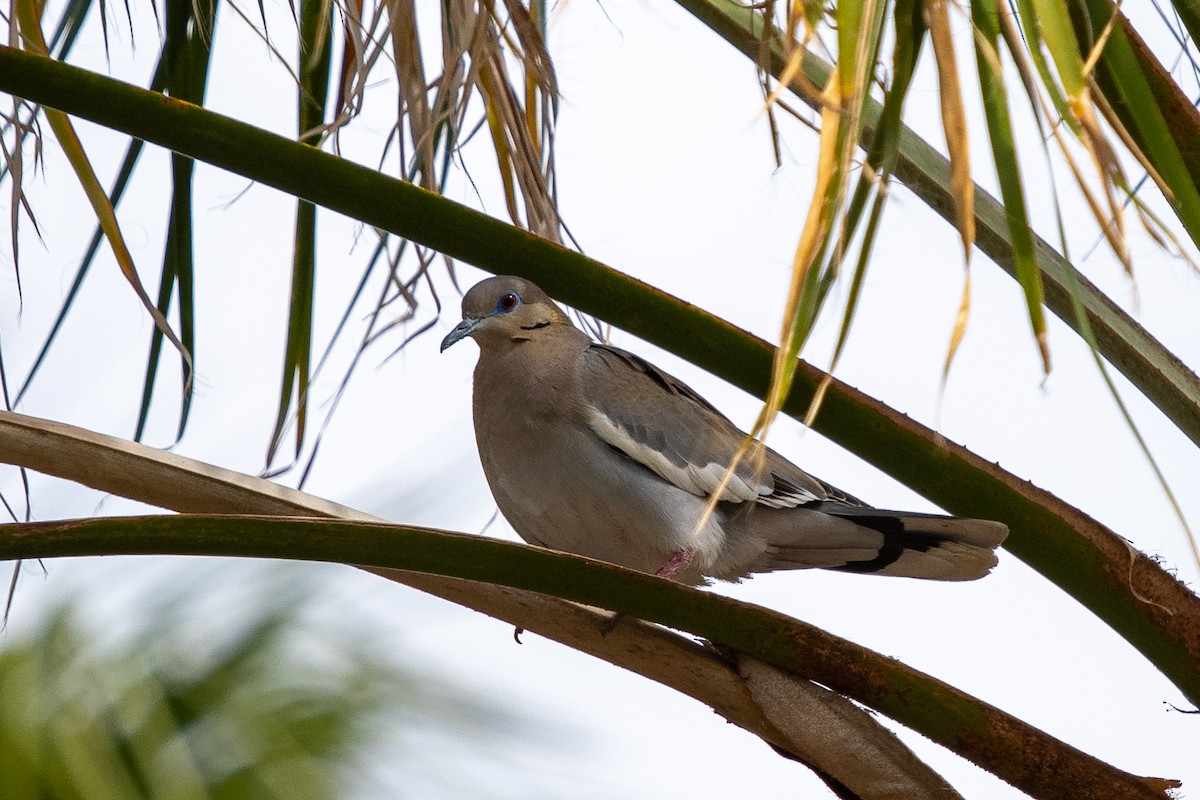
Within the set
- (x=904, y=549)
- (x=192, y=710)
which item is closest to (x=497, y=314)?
(x=904, y=549)

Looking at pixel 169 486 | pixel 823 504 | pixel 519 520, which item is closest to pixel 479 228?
pixel 169 486

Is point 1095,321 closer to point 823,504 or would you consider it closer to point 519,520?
point 823,504

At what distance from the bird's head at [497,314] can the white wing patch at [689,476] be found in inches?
12.5

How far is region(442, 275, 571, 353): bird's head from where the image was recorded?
285cm

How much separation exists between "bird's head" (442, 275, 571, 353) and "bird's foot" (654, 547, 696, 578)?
2.00 feet

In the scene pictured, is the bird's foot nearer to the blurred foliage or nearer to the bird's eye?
the bird's eye

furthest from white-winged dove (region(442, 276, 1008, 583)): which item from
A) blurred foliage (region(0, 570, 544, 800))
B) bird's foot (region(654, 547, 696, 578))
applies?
blurred foliage (region(0, 570, 544, 800))

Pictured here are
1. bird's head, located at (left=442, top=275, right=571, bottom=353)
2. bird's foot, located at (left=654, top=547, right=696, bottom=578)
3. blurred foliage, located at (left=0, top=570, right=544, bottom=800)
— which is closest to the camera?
blurred foliage, located at (left=0, top=570, right=544, bottom=800)

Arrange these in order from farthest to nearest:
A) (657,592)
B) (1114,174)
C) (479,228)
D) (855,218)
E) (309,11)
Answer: (309,11) < (479,228) < (657,592) < (855,218) < (1114,174)

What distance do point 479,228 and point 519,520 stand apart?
1217 mm

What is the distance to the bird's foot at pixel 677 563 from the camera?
8.31 feet

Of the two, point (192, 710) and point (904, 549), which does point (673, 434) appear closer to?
point (904, 549)

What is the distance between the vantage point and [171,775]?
1033 mm

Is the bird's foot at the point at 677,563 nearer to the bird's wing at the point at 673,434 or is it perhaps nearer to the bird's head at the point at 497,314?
the bird's wing at the point at 673,434
